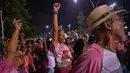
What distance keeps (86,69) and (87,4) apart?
8311 cm

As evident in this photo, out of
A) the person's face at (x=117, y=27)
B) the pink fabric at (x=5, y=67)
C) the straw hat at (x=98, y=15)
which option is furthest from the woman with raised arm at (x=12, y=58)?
the person's face at (x=117, y=27)

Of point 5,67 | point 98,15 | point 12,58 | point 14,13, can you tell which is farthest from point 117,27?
point 14,13

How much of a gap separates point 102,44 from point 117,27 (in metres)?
0.23

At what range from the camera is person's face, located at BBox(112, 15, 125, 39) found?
3092 millimetres

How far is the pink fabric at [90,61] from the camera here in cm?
278

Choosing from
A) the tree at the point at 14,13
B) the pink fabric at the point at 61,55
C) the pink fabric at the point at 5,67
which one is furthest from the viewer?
the tree at the point at 14,13

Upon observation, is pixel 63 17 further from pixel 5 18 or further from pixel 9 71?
pixel 9 71

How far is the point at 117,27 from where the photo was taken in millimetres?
3098

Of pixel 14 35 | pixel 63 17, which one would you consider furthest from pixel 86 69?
pixel 63 17

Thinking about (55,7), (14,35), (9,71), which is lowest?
(9,71)

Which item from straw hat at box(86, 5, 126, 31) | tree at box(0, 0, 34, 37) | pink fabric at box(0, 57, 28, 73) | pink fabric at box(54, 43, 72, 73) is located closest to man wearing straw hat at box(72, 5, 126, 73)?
straw hat at box(86, 5, 126, 31)

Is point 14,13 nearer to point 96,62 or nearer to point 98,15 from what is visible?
point 98,15

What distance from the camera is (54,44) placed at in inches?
226

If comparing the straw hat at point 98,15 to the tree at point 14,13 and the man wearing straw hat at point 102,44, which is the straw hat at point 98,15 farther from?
the tree at point 14,13
